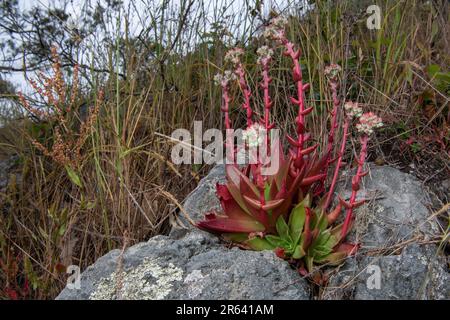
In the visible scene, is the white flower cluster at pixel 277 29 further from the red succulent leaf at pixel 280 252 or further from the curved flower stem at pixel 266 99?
the red succulent leaf at pixel 280 252

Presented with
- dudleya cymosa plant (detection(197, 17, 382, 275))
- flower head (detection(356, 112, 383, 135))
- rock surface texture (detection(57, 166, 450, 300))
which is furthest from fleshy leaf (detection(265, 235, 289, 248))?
flower head (detection(356, 112, 383, 135))

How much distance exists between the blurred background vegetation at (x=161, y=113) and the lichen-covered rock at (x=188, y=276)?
310 mm

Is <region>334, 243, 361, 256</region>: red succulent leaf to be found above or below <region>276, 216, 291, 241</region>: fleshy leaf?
below

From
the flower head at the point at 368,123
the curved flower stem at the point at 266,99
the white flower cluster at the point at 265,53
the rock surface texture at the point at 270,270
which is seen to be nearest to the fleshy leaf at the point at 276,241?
the rock surface texture at the point at 270,270

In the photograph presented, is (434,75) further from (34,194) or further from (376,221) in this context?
(34,194)

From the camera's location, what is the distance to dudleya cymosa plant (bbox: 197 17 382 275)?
2062 mm

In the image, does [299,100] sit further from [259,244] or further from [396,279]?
[396,279]

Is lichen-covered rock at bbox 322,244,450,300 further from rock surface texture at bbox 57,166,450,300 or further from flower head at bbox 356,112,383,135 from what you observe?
flower head at bbox 356,112,383,135

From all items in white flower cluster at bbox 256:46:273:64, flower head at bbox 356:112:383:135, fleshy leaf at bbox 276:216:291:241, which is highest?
white flower cluster at bbox 256:46:273:64

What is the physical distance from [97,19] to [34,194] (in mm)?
1280

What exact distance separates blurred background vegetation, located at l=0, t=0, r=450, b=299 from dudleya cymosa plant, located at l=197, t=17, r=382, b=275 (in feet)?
1.14

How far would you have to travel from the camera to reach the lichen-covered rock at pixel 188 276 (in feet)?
6.24

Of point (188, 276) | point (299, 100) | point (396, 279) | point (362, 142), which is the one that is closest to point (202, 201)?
point (188, 276)

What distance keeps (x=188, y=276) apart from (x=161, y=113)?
1.35 metres
